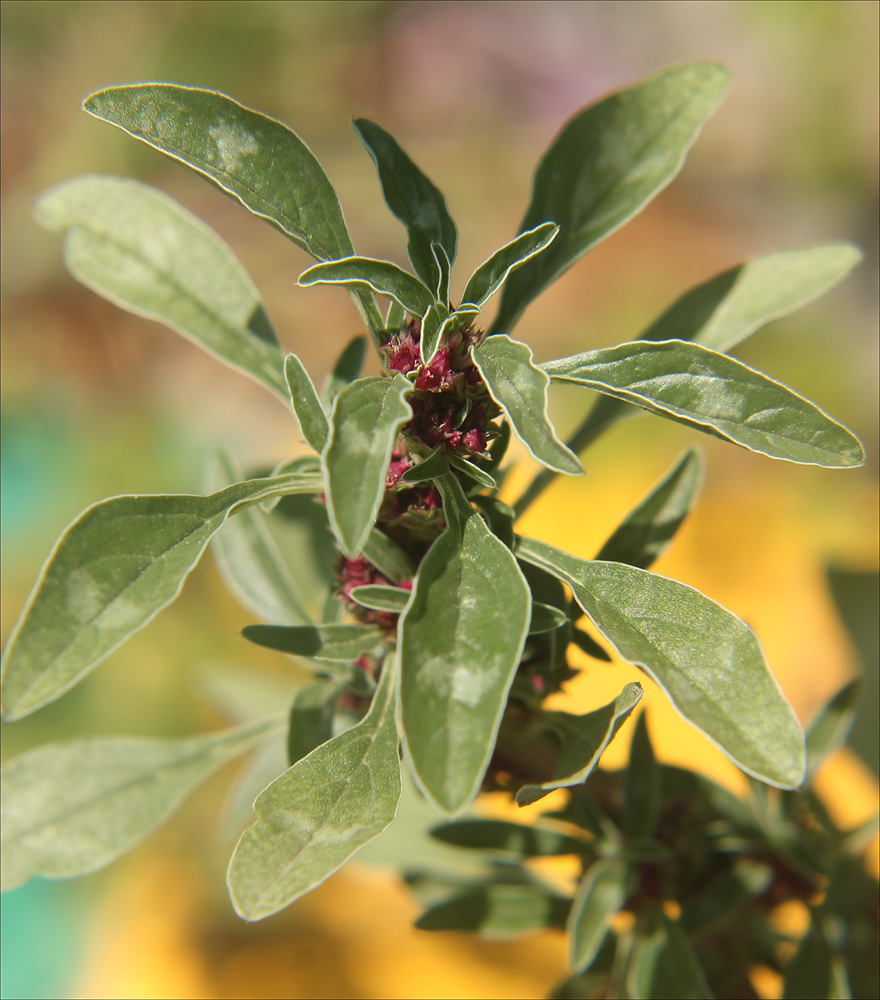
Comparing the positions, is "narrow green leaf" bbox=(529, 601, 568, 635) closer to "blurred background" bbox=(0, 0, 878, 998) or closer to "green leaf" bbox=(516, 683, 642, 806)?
"green leaf" bbox=(516, 683, 642, 806)

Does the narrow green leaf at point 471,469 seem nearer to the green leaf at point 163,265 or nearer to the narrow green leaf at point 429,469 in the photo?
the narrow green leaf at point 429,469

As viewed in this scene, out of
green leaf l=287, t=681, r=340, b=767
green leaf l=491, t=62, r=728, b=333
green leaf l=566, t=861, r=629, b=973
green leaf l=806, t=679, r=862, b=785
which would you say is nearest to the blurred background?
green leaf l=806, t=679, r=862, b=785

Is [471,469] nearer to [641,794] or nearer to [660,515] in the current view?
[660,515]

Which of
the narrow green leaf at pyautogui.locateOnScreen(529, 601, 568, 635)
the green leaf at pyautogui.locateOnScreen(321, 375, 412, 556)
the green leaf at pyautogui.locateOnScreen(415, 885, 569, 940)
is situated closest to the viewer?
the green leaf at pyautogui.locateOnScreen(321, 375, 412, 556)

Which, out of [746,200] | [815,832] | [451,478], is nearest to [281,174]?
[451,478]

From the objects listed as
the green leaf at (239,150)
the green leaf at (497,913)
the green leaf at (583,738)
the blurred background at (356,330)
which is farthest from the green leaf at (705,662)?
the blurred background at (356,330)

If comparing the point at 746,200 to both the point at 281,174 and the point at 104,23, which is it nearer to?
the point at 104,23

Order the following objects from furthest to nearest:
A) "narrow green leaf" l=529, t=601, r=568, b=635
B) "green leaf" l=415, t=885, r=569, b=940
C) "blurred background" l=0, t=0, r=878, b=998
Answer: "blurred background" l=0, t=0, r=878, b=998 < "green leaf" l=415, t=885, r=569, b=940 < "narrow green leaf" l=529, t=601, r=568, b=635
